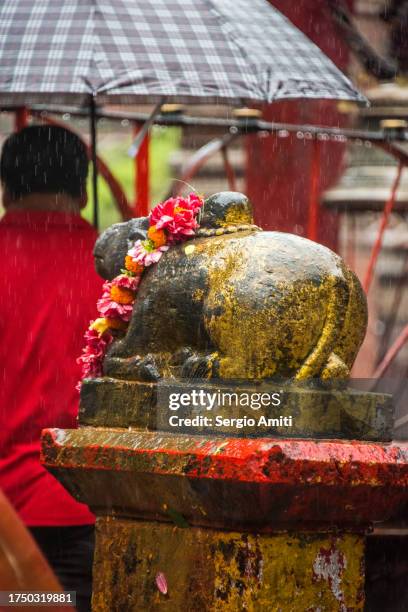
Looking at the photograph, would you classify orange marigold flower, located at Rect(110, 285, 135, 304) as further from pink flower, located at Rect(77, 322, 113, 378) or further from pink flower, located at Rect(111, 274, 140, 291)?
pink flower, located at Rect(77, 322, 113, 378)

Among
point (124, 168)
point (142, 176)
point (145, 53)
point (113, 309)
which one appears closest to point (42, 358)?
point (145, 53)

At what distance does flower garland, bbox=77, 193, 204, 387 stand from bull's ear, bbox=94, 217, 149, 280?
41 mm

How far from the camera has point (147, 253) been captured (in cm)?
367

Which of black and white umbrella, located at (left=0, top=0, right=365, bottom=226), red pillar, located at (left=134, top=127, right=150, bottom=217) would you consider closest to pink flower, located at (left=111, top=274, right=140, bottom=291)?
black and white umbrella, located at (left=0, top=0, right=365, bottom=226)

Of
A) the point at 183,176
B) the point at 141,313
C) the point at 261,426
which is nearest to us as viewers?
the point at 261,426

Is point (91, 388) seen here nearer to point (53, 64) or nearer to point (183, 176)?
point (53, 64)

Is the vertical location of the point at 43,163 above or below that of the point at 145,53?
below

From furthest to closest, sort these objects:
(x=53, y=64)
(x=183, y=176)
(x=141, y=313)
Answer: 1. (x=183, y=176)
2. (x=53, y=64)
3. (x=141, y=313)

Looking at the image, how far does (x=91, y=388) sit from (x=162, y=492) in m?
0.35

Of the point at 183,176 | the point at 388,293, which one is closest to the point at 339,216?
the point at 388,293

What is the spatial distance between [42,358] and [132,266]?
1.24m

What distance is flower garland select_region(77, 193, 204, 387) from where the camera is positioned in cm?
365

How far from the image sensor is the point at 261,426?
338 cm

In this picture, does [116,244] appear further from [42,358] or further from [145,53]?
[145,53]
